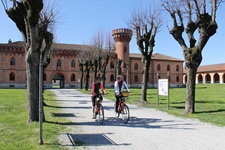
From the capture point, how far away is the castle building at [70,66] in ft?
187

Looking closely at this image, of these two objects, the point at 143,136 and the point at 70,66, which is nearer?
the point at 143,136

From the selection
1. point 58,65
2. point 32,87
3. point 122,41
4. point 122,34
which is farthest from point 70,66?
point 32,87

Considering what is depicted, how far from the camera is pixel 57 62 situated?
61969 mm

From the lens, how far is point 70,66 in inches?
2479

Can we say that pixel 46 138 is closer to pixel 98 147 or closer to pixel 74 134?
pixel 74 134

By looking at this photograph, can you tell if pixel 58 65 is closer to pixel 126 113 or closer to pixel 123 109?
pixel 123 109

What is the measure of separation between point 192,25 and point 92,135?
820 cm

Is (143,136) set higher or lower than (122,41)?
lower

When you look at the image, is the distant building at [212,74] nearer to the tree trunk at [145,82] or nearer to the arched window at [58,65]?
the arched window at [58,65]

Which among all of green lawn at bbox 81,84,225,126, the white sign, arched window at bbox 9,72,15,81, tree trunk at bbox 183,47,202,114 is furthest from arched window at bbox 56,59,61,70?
tree trunk at bbox 183,47,202,114

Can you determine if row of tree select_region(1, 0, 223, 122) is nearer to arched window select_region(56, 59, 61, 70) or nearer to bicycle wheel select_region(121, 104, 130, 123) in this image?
bicycle wheel select_region(121, 104, 130, 123)

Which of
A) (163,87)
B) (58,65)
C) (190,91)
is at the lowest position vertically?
(190,91)

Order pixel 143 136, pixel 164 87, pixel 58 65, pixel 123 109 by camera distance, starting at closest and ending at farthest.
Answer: pixel 143 136, pixel 123 109, pixel 164 87, pixel 58 65

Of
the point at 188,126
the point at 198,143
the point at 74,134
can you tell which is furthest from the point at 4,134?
the point at 188,126
